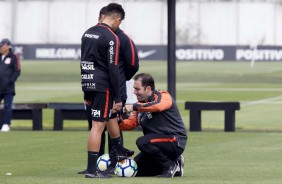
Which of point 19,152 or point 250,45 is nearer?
point 19,152

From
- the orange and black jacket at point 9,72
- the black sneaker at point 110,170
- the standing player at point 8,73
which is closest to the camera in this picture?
the black sneaker at point 110,170

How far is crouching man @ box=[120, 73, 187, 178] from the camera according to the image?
12.3 meters

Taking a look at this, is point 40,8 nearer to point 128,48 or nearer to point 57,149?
point 57,149

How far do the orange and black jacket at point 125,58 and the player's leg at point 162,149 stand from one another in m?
0.87

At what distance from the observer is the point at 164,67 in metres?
54.9

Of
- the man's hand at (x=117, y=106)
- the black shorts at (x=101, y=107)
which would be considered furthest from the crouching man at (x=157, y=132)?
the black shorts at (x=101, y=107)

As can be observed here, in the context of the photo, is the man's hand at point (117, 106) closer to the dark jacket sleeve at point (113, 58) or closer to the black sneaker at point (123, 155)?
the dark jacket sleeve at point (113, 58)

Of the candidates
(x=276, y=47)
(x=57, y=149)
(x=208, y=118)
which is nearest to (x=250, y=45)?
(x=276, y=47)

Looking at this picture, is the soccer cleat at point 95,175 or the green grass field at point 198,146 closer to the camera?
the soccer cleat at point 95,175

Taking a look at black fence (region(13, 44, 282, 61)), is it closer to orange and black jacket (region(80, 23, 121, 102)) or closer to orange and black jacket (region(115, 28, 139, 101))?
orange and black jacket (region(115, 28, 139, 101))

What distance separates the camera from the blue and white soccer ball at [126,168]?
12.4 m

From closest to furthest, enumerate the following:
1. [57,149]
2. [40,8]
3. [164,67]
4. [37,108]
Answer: [57,149] < [37,108] < [164,67] < [40,8]

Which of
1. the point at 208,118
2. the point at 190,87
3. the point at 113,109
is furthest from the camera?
the point at 190,87

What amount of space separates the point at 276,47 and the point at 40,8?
14583 millimetres
